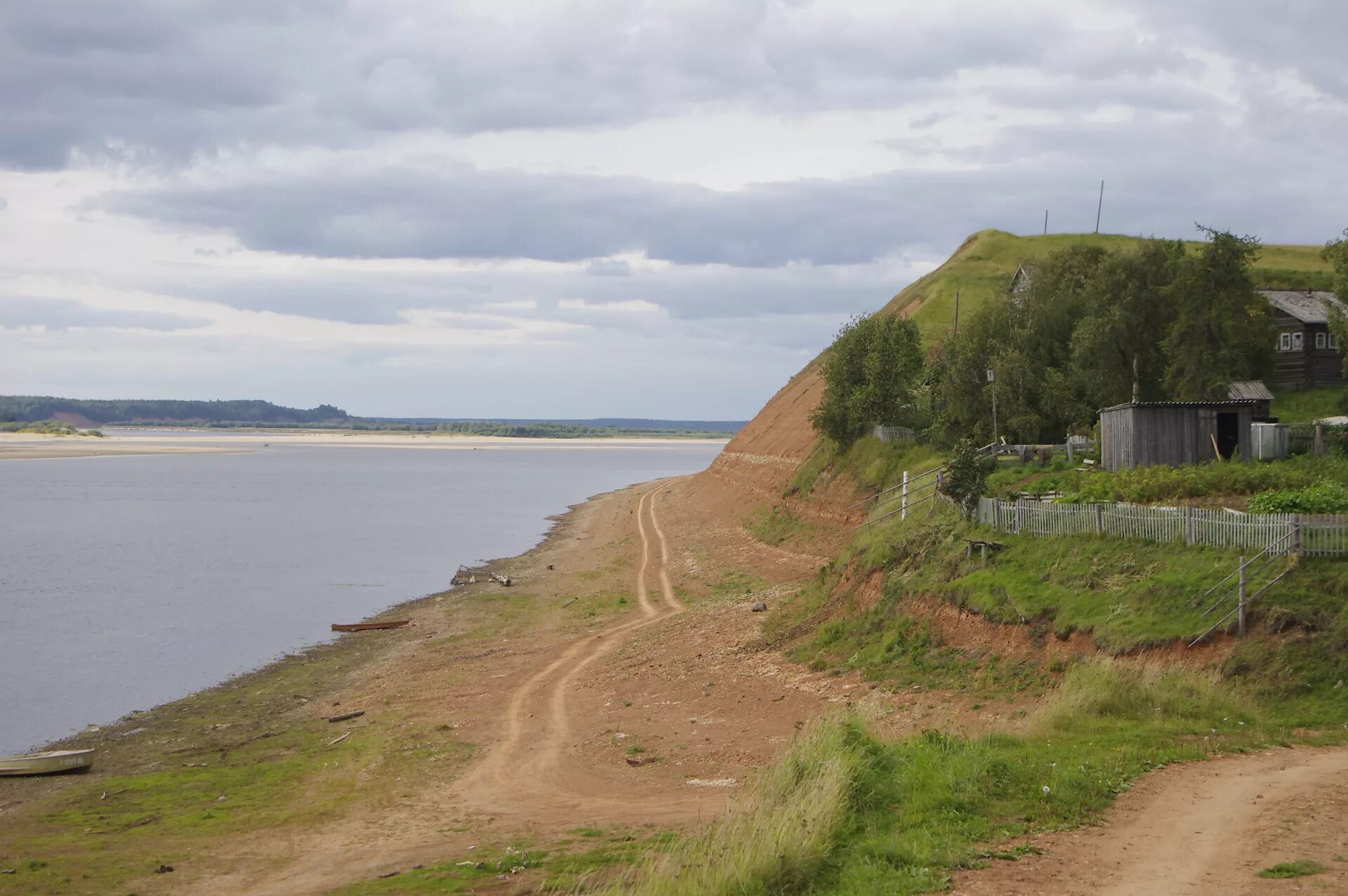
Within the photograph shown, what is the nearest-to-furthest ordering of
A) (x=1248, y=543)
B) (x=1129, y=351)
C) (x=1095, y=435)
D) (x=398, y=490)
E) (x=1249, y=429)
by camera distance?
1. (x=1248, y=543)
2. (x=1249, y=429)
3. (x=1095, y=435)
4. (x=1129, y=351)
5. (x=398, y=490)

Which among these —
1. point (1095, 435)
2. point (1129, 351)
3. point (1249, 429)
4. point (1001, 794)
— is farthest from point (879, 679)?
point (1129, 351)

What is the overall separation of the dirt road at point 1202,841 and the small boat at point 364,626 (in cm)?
3434

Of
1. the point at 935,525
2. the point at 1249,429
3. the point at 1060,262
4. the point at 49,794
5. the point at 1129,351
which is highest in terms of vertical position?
the point at 1060,262

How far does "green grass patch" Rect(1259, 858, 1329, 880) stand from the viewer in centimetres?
1107

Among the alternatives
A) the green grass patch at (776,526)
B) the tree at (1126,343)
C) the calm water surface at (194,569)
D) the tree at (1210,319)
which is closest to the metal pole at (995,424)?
the tree at (1126,343)

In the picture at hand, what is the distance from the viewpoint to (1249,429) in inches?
1339

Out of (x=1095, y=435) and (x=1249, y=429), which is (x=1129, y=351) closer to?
(x=1095, y=435)

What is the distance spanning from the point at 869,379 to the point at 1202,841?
164 ft

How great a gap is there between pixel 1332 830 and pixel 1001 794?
147 inches

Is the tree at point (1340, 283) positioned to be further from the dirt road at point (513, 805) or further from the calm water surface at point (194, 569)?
the calm water surface at point (194, 569)

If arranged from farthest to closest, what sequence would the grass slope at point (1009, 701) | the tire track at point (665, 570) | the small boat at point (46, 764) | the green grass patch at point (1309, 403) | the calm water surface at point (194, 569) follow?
the green grass patch at point (1309, 403), the tire track at point (665, 570), the calm water surface at point (194, 569), the small boat at point (46, 764), the grass slope at point (1009, 701)

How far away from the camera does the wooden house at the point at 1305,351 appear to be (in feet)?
186

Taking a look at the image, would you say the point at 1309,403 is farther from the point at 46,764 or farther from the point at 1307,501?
the point at 46,764

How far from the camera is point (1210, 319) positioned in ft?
164
